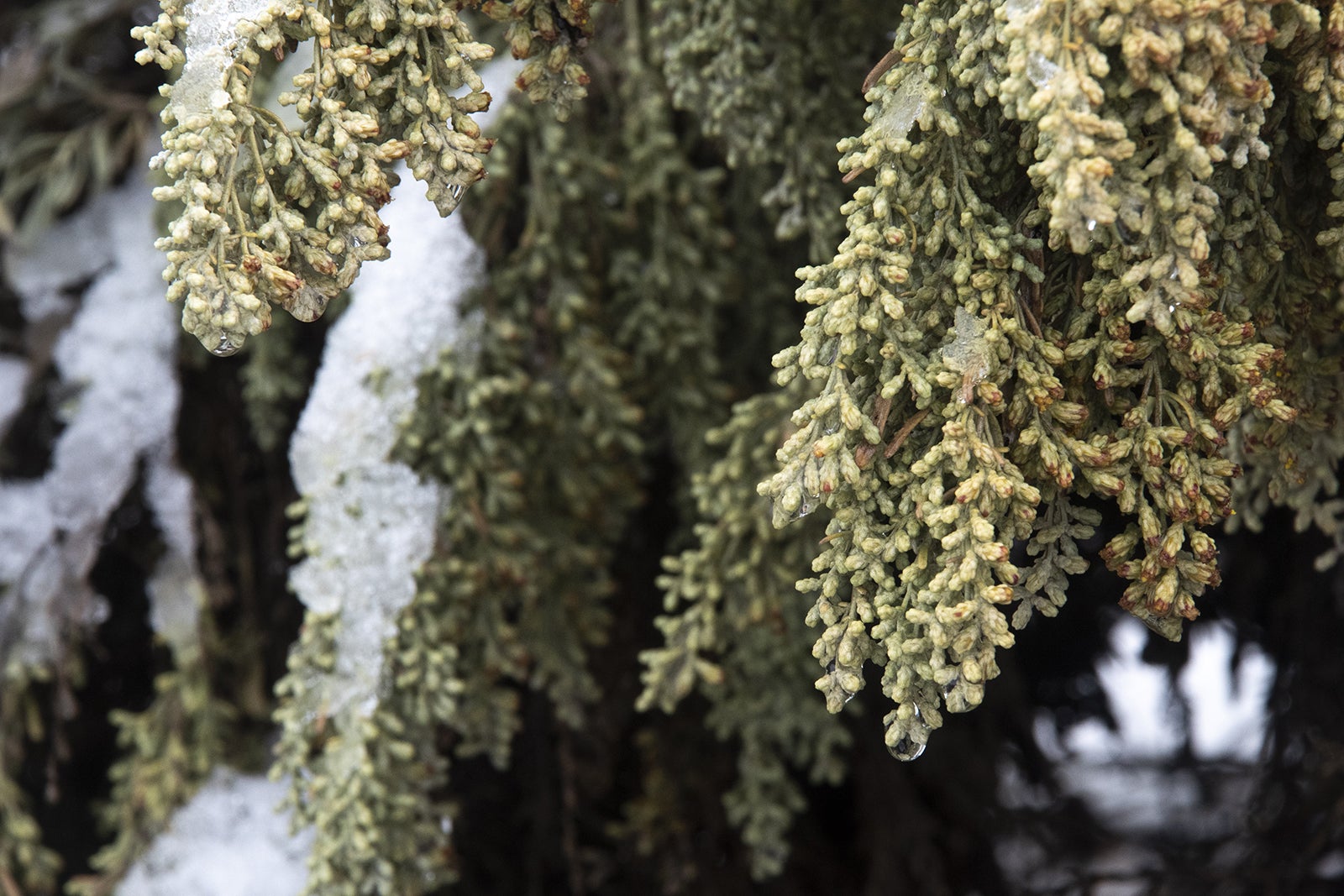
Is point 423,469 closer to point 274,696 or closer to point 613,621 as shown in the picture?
point 613,621

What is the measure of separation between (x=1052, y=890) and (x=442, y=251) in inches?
65.7

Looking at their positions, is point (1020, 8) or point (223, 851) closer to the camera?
point (1020, 8)

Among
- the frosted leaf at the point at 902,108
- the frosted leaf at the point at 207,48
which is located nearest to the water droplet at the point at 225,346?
the frosted leaf at the point at 207,48

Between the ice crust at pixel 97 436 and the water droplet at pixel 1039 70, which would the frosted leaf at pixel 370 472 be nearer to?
the ice crust at pixel 97 436

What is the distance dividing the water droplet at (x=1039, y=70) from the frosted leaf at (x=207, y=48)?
2.12ft

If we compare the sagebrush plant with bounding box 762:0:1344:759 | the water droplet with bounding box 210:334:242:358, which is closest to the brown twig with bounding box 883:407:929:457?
the sagebrush plant with bounding box 762:0:1344:759

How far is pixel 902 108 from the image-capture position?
99cm

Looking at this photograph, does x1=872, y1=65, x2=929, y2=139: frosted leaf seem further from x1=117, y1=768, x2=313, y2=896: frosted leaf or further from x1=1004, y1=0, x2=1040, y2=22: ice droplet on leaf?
x1=117, y1=768, x2=313, y2=896: frosted leaf

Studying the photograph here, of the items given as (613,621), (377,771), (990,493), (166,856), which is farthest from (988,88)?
(166,856)

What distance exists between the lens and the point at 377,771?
1.48 m

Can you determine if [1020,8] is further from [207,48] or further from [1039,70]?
[207,48]

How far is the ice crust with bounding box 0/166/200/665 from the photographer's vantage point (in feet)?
5.80

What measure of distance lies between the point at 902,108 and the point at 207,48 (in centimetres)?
62

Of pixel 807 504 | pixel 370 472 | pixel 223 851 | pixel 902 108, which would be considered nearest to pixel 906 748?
pixel 807 504
